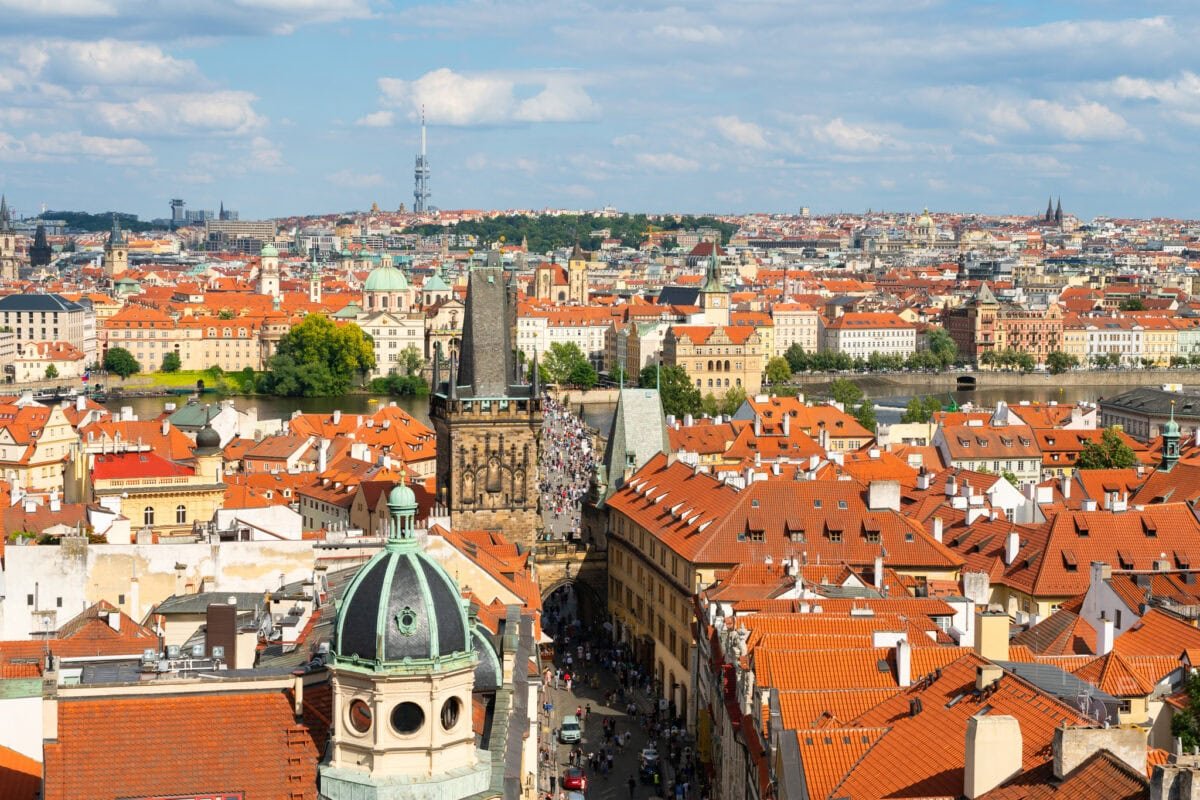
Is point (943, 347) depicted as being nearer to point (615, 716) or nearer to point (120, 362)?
point (120, 362)

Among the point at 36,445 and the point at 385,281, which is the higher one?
the point at 385,281

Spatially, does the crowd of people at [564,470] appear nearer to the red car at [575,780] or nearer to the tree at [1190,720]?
the red car at [575,780]

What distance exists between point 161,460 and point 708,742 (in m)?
26.0

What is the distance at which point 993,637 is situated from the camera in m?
28.4

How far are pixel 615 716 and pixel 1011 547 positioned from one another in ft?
30.7

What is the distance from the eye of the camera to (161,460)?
55656 mm

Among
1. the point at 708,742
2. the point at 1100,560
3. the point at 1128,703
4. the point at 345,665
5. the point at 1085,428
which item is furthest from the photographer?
the point at 1085,428

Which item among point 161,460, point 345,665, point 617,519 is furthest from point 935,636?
point 161,460

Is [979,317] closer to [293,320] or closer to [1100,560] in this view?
[293,320]

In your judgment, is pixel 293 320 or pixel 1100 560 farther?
pixel 293 320

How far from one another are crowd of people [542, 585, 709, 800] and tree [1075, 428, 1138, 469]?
78.3ft

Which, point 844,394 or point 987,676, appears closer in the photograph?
point 987,676

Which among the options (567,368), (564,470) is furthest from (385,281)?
(564,470)

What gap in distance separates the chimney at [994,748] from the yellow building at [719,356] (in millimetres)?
124848
